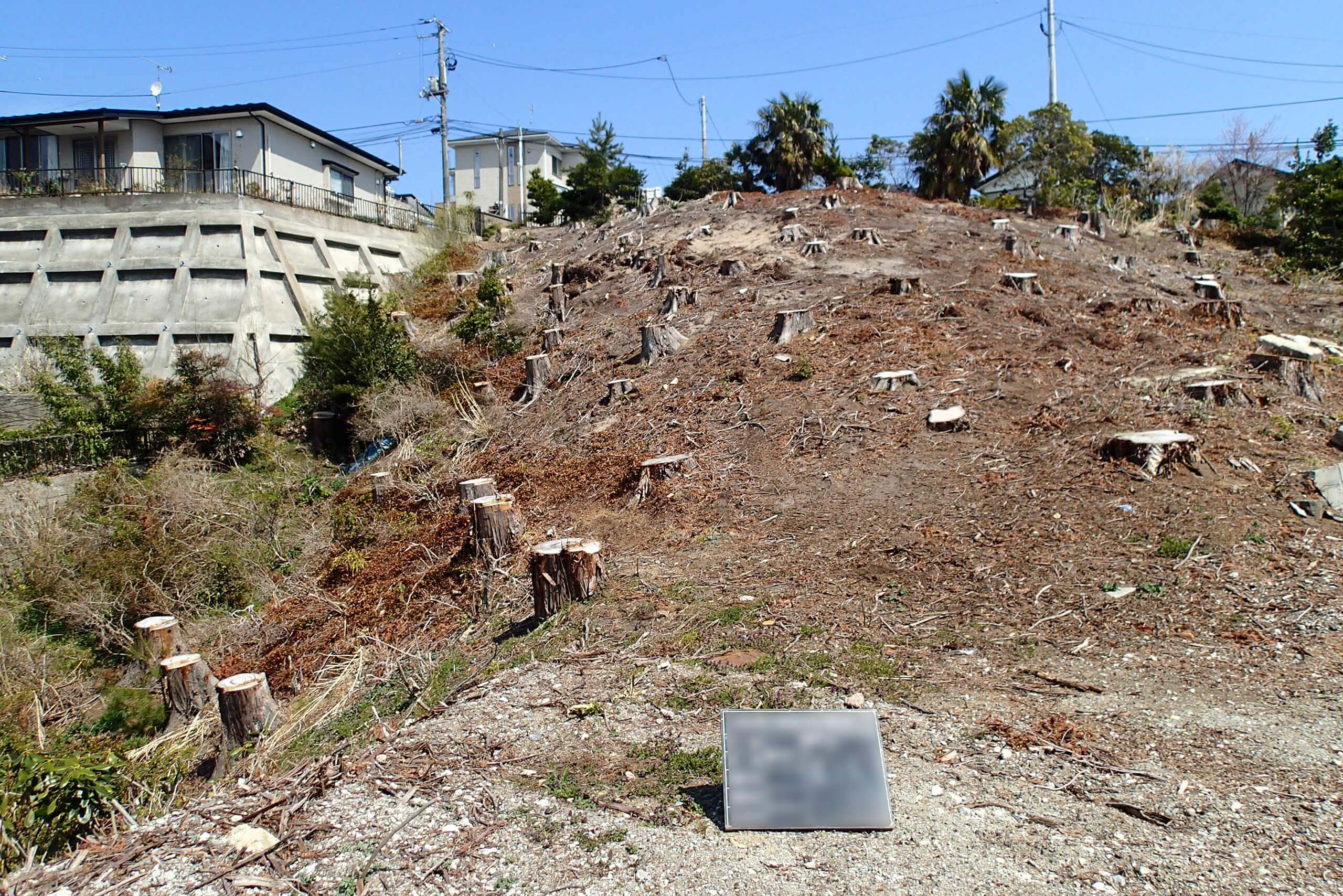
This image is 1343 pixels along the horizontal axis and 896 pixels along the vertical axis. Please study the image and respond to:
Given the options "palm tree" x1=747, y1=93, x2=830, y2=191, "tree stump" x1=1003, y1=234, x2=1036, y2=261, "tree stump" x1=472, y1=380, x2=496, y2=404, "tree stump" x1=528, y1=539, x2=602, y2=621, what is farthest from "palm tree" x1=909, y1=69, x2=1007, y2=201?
"tree stump" x1=528, y1=539, x2=602, y2=621

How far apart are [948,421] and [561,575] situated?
4117 millimetres

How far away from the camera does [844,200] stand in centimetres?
1950

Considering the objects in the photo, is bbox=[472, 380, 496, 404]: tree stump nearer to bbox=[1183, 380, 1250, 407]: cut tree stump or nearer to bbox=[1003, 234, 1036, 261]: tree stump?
bbox=[1003, 234, 1036, 261]: tree stump

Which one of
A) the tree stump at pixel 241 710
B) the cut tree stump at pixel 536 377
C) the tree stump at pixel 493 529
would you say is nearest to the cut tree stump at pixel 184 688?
the tree stump at pixel 241 710

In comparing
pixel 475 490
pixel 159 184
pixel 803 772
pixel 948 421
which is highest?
pixel 159 184

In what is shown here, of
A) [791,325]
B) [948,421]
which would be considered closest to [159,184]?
[791,325]

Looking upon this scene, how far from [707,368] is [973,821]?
7.95 meters

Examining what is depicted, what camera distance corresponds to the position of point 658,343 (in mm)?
12266

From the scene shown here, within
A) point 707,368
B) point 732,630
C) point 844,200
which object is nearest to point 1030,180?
point 844,200

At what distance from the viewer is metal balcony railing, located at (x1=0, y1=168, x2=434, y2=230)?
75.9 ft

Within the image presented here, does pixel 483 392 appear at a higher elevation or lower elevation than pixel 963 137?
lower

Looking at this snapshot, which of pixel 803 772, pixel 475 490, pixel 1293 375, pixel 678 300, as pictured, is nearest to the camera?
pixel 803 772

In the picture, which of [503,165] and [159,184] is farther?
[503,165]

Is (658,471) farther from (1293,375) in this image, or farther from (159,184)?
(159,184)
